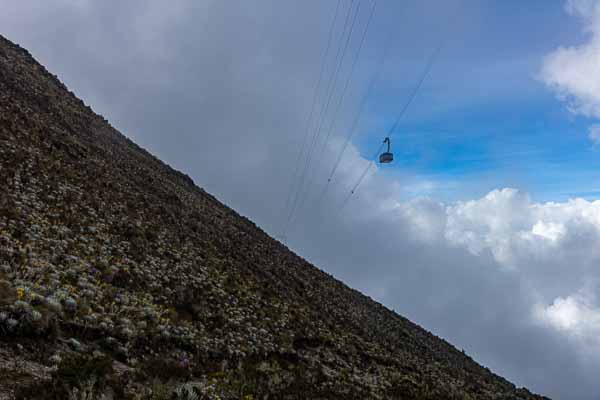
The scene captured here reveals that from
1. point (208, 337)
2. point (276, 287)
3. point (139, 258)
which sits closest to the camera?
point (208, 337)

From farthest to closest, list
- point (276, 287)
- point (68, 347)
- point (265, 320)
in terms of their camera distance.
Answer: point (276, 287) → point (265, 320) → point (68, 347)

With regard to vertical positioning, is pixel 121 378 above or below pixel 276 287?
below

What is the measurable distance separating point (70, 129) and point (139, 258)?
86.7 ft

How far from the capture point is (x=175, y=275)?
85.5ft

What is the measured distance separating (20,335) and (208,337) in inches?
390

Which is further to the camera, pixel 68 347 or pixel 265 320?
pixel 265 320

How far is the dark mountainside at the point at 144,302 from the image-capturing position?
1283 cm

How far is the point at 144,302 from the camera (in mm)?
19875

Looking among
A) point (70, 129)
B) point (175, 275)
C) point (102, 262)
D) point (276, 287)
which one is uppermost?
point (70, 129)

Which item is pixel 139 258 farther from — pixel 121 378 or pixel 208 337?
pixel 121 378

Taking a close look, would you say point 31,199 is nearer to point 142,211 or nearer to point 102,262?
point 102,262

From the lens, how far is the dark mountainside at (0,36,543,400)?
12.8 meters

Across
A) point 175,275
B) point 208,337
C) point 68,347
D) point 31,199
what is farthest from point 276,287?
point 68,347

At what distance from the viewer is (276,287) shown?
3712 centimetres
